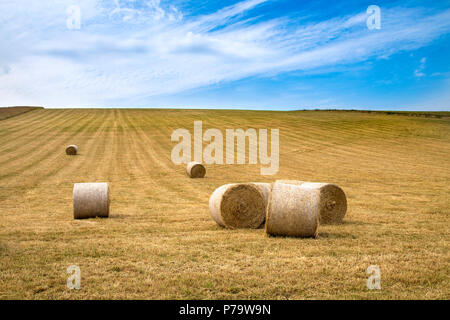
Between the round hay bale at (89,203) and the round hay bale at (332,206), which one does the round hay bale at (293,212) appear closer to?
the round hay bale at (332,206)

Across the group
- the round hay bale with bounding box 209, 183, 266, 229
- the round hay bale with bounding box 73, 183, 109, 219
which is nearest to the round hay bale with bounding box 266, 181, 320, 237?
the round hay bale with bounding box 209, 183, 266, 229

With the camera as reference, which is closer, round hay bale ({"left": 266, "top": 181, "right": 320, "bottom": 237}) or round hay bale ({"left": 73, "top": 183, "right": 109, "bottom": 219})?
round hay bale ({"left": 266, "top": 181, "right": 320, "bottom": 237})

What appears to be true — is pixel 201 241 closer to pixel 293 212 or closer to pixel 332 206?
pixel 293 212

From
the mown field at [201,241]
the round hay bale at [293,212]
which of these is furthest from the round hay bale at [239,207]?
the round hay bale at [293,212]

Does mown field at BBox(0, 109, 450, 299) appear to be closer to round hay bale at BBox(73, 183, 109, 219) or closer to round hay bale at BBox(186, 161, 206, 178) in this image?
round hay bale at BBox(73, 183, 109, 219)

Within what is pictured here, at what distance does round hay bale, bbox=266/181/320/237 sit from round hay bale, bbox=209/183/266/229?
1539mm

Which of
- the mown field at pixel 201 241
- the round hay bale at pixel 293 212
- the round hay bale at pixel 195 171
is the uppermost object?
the round hay bale at pixel 195 171

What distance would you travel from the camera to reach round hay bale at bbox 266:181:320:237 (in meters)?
8.94

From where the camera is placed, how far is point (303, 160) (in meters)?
32.3

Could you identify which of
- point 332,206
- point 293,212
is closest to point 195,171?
point 332,206

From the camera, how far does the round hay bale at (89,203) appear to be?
12.1 metres

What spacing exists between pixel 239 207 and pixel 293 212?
2.07 meters

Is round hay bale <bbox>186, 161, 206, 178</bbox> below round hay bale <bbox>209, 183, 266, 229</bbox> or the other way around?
the other way around

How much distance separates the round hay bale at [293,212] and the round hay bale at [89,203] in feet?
19.1
